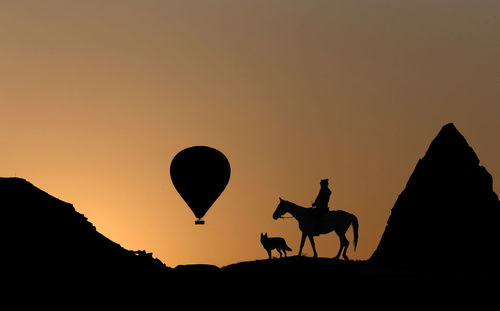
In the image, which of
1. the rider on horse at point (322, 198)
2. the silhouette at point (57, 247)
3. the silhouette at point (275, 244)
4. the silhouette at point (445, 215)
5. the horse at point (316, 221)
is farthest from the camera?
the silhouette at point (445, 215)

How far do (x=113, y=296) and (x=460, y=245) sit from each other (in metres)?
20.2

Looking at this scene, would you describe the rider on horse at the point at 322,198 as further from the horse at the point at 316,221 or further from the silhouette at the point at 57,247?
the silhouette at the point at 57,247

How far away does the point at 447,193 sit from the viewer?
62.2 metres

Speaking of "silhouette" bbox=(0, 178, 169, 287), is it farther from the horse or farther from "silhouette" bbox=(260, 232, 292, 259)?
the horse

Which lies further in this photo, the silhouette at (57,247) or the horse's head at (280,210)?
the silhouette at (57,247)

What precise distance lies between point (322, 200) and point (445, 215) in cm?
1788

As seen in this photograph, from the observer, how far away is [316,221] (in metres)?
46.8

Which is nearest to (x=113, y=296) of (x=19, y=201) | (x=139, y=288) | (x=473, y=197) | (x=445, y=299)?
(x=139, y=288)

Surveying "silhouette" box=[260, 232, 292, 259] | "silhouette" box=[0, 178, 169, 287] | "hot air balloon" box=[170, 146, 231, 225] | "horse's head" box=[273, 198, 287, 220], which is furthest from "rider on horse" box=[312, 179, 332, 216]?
"silhouette" box=[0, 178, 169, 287]

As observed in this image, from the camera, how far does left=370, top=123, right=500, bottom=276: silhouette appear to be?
59781mm

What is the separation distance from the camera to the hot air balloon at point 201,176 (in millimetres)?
54781

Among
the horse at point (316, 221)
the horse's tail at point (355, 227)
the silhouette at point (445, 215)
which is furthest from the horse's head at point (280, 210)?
the silhouette at point (445, 215)

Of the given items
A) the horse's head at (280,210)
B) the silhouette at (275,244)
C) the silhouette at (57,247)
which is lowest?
the silhouette at (275,244)

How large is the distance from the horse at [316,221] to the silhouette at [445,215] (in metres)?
12.4
